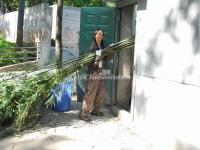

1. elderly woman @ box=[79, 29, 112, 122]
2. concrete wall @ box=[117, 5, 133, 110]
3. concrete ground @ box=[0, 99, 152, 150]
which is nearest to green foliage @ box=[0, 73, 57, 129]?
concrete ground @ box=[0, 99, 152, 150]

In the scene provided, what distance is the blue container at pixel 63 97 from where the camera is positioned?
797 centimetres

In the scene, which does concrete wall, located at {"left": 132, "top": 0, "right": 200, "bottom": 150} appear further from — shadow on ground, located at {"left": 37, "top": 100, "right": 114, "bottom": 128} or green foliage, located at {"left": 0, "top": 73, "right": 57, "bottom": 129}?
green foliage, located at {"left": 0, "top": 73, "right": 57, "bottom": 129}

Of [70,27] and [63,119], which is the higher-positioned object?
[70,27]

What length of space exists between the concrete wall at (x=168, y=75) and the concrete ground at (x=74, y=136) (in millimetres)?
364

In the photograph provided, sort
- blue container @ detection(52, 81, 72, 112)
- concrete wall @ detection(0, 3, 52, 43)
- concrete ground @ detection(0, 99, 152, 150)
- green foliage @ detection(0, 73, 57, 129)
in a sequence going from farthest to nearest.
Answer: concrete wall @ detection(0, 3, 52, 43) → blue container @ detection(52, 81, 72, 112) → green foliage @ detection(0, 73, 57, 129) → concrete ground @ detection(0, 99, 152, 150)

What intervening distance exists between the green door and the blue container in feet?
2.20

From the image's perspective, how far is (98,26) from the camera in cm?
895

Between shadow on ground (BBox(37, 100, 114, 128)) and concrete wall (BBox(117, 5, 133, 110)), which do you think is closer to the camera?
shadow on ground (BBox(37, 100, 114, 128))

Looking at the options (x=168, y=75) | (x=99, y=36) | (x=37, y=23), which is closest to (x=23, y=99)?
(x=99, y=36)

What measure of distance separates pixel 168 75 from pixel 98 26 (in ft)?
11.6

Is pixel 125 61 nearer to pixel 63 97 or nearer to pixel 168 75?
pixel 63 97

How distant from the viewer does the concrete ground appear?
634 centimetres

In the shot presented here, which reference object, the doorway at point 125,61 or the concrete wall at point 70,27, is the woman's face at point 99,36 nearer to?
the doorway at point 125,61

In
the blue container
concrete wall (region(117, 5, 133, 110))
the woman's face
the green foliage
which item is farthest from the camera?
concrete wall (region(117, 5, 133, 110))
